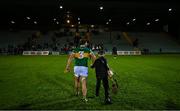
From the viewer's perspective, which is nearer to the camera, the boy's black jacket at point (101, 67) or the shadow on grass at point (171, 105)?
the shadow on grass at point (171, 105)

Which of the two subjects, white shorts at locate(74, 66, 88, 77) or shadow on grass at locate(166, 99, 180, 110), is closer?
shadow on grass at locate(166, 99, 180, 110)

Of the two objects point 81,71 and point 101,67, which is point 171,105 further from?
point 81,71

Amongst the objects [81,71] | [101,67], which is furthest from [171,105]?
[81,71]

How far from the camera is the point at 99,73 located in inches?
394

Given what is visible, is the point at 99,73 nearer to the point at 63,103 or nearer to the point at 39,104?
the point at 63,103

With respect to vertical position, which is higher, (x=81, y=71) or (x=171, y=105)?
(x=81, y=71)

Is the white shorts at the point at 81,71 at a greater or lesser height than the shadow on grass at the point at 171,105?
greater

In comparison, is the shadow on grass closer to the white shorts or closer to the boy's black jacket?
the boy's black jacket

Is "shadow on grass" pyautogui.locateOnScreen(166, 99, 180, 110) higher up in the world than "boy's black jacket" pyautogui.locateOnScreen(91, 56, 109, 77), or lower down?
lower down

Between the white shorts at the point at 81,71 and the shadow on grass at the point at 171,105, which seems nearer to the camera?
the shadow on grass at the point at 171,105

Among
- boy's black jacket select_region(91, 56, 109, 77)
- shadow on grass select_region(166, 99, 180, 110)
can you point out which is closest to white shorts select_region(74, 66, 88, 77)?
boy's black jacket select_region(91, 56, 109, 77)

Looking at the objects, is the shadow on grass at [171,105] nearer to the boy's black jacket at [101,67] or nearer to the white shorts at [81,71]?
the boy's black jacket at [101,67]

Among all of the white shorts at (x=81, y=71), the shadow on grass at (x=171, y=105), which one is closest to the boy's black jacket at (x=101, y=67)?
the white shorts at (x=81, y=71)

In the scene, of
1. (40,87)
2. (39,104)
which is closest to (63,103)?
(39,104)
